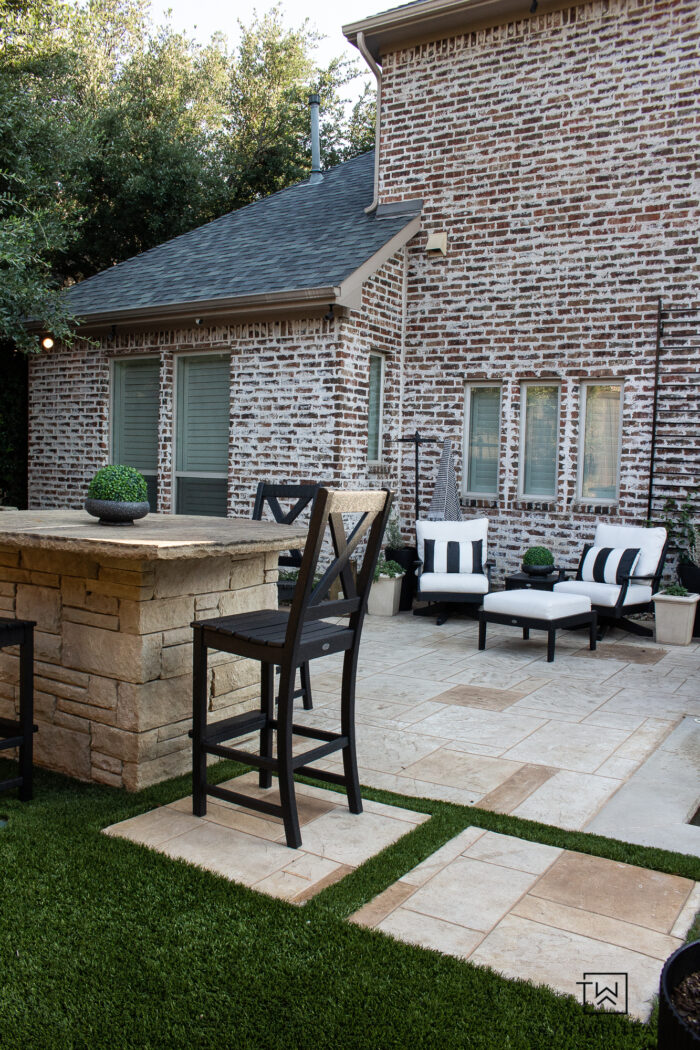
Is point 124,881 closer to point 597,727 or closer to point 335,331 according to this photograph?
point 597,727

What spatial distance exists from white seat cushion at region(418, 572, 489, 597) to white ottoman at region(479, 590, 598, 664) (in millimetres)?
860

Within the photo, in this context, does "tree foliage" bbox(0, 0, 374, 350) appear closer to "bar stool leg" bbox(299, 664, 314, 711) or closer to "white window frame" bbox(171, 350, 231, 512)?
"white window frame" bbox(171, 350, 231, 512)

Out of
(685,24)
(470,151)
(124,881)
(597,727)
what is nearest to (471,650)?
(597,727)

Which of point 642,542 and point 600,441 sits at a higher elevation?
point 600,441

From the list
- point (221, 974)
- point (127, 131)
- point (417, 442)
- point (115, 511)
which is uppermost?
point (127, 131)

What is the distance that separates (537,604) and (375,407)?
3.52m

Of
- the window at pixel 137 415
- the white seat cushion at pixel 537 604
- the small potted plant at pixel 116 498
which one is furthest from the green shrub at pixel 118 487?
the window at pixel 137 415

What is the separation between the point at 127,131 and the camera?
1486 centimetres

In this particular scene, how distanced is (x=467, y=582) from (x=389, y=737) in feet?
10.8

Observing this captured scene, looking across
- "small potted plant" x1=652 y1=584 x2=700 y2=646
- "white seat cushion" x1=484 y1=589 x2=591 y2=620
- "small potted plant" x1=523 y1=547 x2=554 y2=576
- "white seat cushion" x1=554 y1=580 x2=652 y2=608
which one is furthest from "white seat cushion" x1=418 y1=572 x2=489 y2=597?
"small potted plant" x1=652 y1=584 x2=700 y2=646

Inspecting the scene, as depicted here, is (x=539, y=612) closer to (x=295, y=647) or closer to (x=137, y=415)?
(x=295, y=647)

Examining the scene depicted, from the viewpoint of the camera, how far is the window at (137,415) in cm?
970

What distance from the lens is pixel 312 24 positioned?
20750mm

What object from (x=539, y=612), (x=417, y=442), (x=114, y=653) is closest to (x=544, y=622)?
(x=539, y=612)
